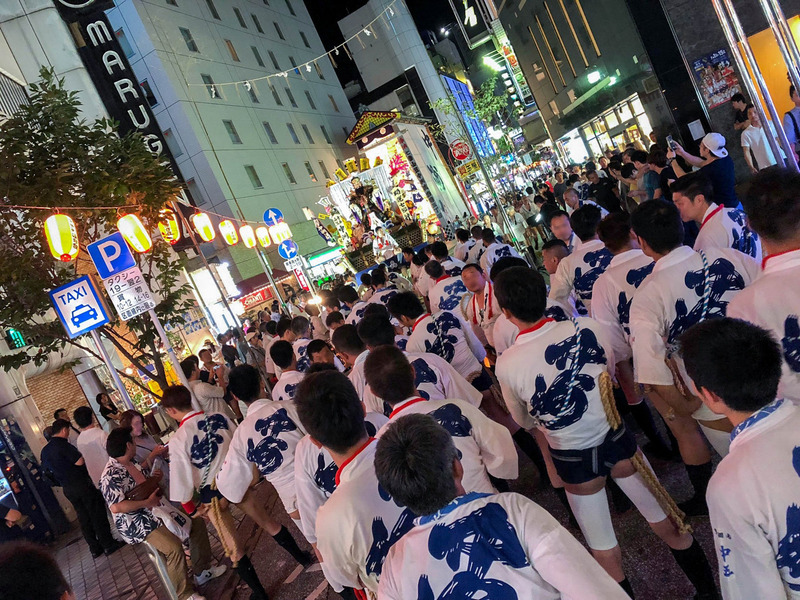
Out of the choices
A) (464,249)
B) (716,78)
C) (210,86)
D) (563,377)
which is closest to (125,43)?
(210,86)

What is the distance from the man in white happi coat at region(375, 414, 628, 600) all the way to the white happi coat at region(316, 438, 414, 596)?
65cm

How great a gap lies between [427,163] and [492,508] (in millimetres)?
30845

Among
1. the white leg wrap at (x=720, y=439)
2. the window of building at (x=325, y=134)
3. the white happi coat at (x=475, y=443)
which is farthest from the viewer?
the window of building at (x=325, y=134)

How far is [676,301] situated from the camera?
3242 mm

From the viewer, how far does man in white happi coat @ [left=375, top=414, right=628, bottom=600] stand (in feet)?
5.49

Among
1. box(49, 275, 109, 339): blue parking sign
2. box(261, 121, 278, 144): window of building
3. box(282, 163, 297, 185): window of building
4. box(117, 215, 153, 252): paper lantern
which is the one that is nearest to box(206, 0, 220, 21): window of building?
box(261, 121, 278, 144): window of building

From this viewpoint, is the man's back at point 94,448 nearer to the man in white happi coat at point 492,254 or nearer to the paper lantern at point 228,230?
the man in white happi coat at point 492,254

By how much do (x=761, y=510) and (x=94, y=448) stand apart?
881 cm

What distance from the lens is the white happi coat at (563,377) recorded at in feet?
10.3

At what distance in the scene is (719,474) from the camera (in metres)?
1.76

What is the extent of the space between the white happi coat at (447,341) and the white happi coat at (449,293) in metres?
1.81

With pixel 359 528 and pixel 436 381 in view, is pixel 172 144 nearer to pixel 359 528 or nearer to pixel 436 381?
pixel 436 381

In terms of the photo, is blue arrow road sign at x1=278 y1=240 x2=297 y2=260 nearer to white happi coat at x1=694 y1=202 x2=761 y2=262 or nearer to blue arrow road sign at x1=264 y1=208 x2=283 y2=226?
blue arrow road sign at x1=264 y1=208 x2=283 y2=226

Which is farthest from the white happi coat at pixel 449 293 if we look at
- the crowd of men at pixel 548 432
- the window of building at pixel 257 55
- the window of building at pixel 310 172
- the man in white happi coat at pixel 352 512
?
the window of building at pixel 257 55
